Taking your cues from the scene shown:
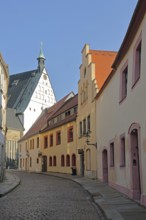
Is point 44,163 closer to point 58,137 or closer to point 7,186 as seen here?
point 58,137

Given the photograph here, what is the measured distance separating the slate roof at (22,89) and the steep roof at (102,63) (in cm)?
5156

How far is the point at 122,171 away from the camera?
1620 cm

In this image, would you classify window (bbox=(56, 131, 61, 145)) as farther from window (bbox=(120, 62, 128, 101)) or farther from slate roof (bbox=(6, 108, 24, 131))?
slate roof (bbox=(6, 108, 24, 131))

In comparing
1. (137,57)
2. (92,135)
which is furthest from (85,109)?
(137,57)

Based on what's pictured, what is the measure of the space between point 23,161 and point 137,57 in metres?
48.8

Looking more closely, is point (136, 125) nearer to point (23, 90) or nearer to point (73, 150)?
point (73, 150)

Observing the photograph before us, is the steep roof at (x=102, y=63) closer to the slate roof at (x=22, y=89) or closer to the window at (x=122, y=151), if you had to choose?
the window at (x=122, y=151)

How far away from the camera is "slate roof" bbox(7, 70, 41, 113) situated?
83938 mm

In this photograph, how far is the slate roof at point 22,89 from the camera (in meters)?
83.9

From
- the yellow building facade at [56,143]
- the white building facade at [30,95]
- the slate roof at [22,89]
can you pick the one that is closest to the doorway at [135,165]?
the yellow building facade at [56,143]

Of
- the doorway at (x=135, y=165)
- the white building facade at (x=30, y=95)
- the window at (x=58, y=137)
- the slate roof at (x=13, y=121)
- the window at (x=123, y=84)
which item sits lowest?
the doorway at (x=135, y=165)

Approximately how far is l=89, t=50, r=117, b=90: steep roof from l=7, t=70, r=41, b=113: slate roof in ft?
169

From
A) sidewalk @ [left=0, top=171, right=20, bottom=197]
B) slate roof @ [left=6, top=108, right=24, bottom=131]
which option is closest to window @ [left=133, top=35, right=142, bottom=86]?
sidewalk @ [left=0, top=171, right=20, bottom=197]

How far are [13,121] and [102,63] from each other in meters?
50.8
